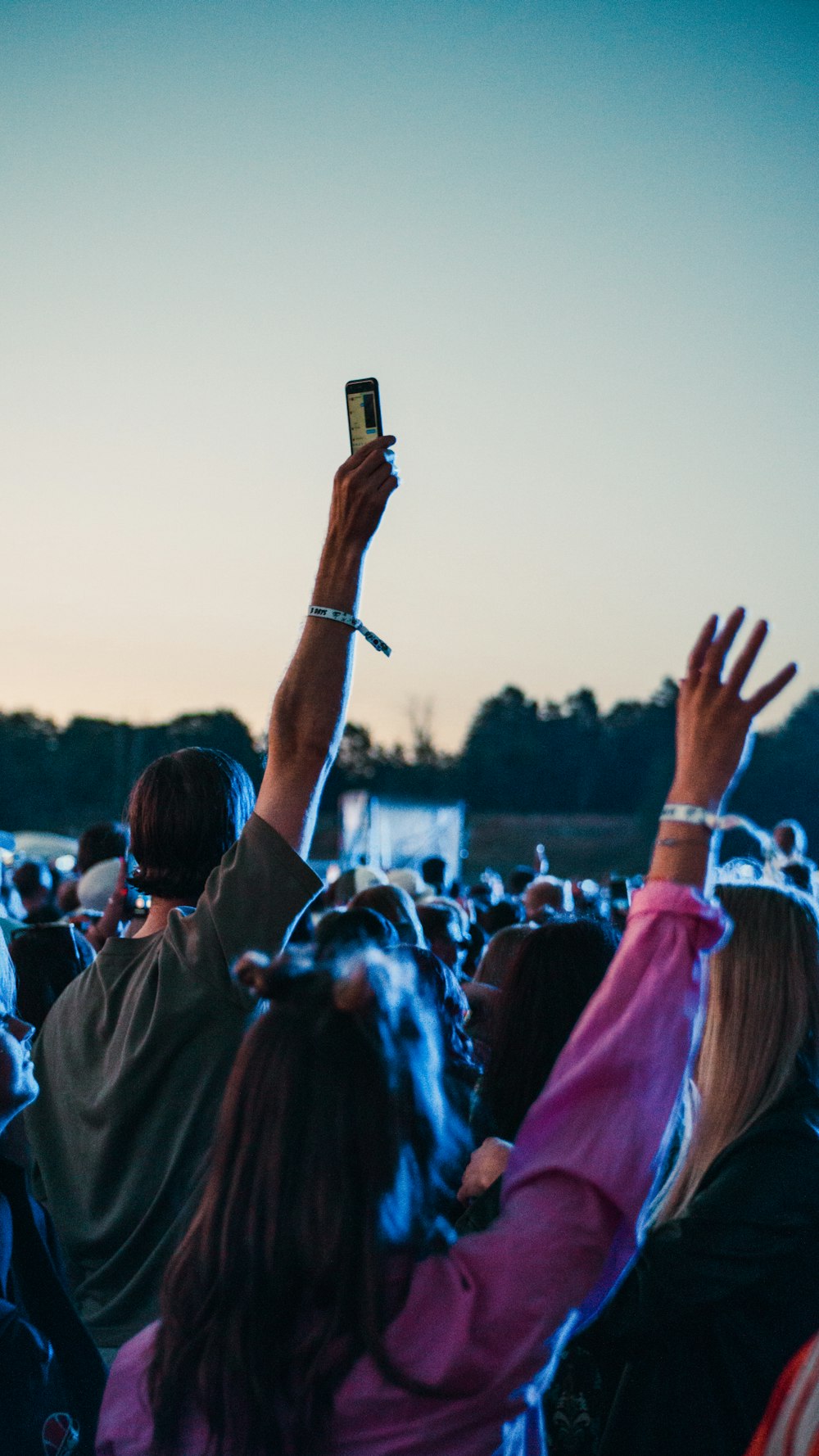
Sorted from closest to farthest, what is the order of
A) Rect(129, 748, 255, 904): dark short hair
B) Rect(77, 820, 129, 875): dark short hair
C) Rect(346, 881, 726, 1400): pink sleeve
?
Rect(346, 881, 726, 1400): pink sleeve → Rect(129, 748, 255, 904): dark short hair → Rect(77, 820, 129, 875): dark short hair

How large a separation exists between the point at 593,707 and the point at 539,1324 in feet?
196

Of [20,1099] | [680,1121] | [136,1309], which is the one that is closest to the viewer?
[20,1099]

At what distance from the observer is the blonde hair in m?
2.40

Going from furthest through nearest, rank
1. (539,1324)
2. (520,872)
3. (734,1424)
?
(520,872), (734,1424), (539,1324)

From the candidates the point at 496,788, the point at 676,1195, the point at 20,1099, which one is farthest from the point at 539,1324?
the point at 496,788

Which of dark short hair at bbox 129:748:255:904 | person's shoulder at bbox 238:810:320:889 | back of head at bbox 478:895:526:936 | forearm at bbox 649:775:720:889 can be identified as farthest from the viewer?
back of head at bbox 478:895:526:936

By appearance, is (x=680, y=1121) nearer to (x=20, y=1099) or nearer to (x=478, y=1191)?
(x=478, y=1191)

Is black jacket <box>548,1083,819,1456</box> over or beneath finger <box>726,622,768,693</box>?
beneath

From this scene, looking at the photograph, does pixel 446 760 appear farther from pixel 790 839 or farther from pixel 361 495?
pixel 361 495

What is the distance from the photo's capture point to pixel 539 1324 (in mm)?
1284

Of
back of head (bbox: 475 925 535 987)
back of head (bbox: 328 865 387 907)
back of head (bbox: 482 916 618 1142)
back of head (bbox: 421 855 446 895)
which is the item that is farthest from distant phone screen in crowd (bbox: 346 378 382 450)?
back of head (bbox: 421 855 446 895)

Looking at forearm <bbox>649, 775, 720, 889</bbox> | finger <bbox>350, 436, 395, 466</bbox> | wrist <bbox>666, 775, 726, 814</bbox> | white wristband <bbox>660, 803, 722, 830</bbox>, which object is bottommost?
forearm <bbox>649, 775, 720, 889</bbox>

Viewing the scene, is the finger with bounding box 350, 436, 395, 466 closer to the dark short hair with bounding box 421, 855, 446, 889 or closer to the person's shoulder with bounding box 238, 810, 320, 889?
the person's shoulder with bounding box 238, 810, 320, 889

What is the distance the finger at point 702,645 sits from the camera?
57.6 inches
